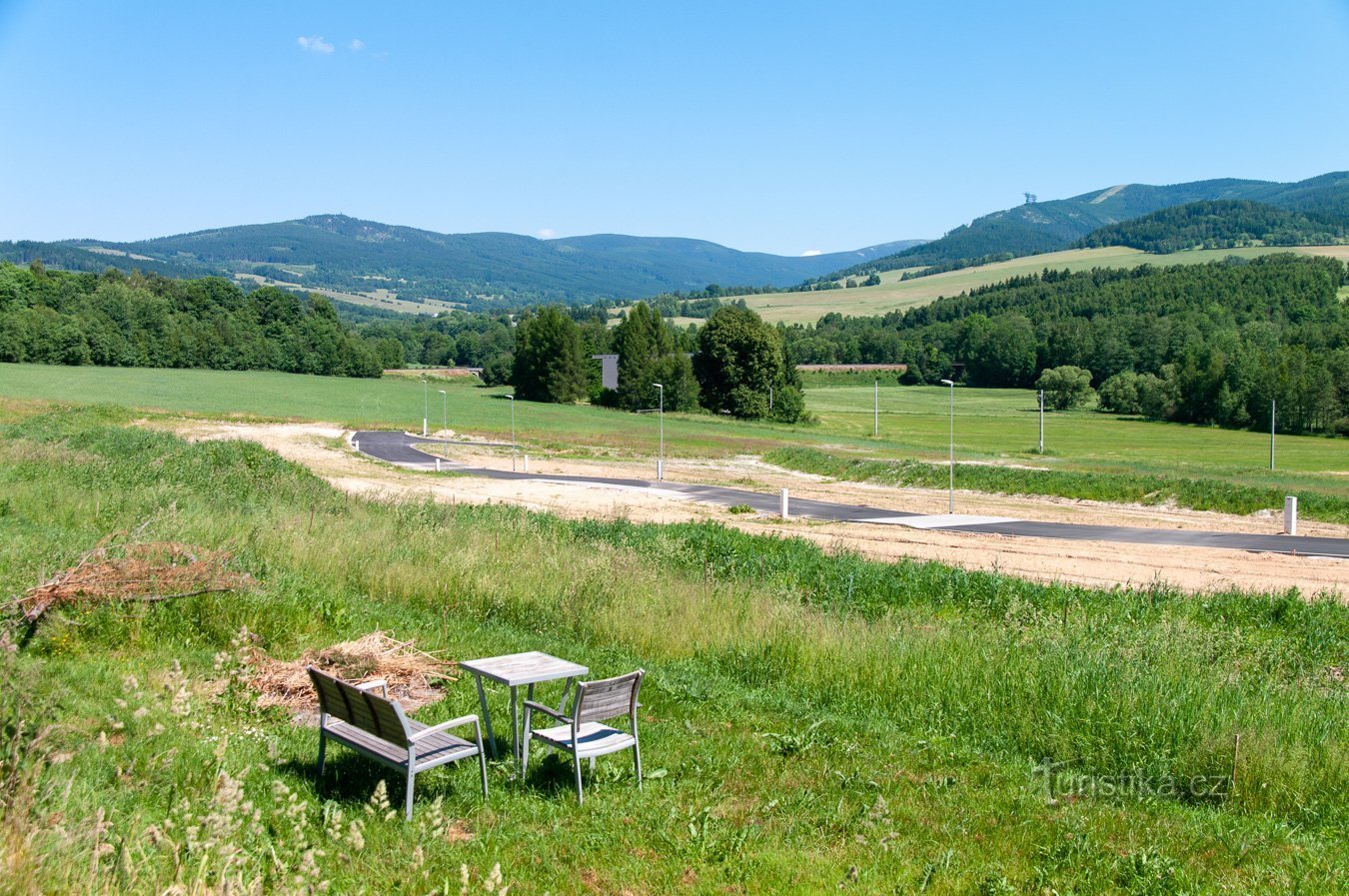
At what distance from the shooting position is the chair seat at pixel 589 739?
7.77 meters

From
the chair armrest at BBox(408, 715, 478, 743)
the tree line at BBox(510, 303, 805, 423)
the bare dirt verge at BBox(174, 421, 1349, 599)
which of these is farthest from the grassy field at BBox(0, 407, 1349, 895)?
the tree line at BBox(510, 303, 805, 423)

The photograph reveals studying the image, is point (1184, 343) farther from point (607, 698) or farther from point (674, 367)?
point (607, 698)

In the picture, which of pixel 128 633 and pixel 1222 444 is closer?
pixel 128 633

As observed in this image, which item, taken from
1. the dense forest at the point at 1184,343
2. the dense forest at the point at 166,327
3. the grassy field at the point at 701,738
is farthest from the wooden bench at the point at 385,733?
the dense forest at the point at 166,327

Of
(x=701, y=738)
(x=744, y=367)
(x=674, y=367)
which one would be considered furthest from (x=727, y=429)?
(x=701, y=738)

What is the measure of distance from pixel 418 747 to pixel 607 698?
56.2 inches

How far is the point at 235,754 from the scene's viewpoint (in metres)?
7.80

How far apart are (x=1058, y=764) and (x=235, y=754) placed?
6818 millimetres

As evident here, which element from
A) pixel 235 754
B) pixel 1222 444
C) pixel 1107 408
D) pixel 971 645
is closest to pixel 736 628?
pixel 971 645

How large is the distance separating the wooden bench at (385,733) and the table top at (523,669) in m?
0.57

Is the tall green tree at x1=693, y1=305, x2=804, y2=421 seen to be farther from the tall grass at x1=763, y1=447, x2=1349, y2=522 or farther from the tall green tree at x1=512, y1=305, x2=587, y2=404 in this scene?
the tall grass at x1=763, y1=447, x2=1349, y2=522

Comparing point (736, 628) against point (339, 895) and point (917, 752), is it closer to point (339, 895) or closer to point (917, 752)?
point (917, 752)

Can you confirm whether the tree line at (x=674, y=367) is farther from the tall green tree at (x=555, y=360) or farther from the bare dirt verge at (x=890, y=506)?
the bare dirt verge at (x=890, y=506)

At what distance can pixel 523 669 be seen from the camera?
8586 millimetres
